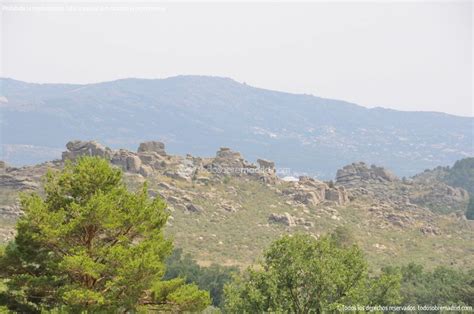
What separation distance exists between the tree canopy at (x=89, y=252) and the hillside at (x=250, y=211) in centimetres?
4528

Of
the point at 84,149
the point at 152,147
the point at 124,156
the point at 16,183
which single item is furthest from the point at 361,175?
the point at 16,183

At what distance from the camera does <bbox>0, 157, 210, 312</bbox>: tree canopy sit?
776 inches

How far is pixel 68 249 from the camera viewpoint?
2064 centimetres

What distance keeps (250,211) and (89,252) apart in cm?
6483

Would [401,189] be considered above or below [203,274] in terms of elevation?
above

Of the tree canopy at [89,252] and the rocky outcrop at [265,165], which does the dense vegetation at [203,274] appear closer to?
the tree canopy at [89,252]

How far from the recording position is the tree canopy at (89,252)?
64.7 feet

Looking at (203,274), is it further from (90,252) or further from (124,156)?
(90,252)

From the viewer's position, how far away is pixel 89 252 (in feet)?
67.6

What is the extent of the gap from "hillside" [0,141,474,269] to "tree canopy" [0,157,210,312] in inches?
1783

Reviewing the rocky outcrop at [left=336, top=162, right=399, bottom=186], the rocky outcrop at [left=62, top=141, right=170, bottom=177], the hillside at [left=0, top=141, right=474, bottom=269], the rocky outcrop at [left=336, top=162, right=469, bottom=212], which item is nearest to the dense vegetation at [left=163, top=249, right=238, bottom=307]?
the hillside at [left=0, top=141, right=474, bottom=269]

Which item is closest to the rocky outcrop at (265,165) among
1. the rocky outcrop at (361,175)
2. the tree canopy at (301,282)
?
the rocky outcrop at (361,175)

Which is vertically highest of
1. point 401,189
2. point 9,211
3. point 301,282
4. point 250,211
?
point 301,282

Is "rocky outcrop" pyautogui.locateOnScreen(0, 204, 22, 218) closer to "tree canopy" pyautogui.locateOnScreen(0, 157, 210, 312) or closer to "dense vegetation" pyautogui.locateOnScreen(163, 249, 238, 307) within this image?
"dense vegetation" pyautogui.locateOnScreen(163, 249, 238, 307)
